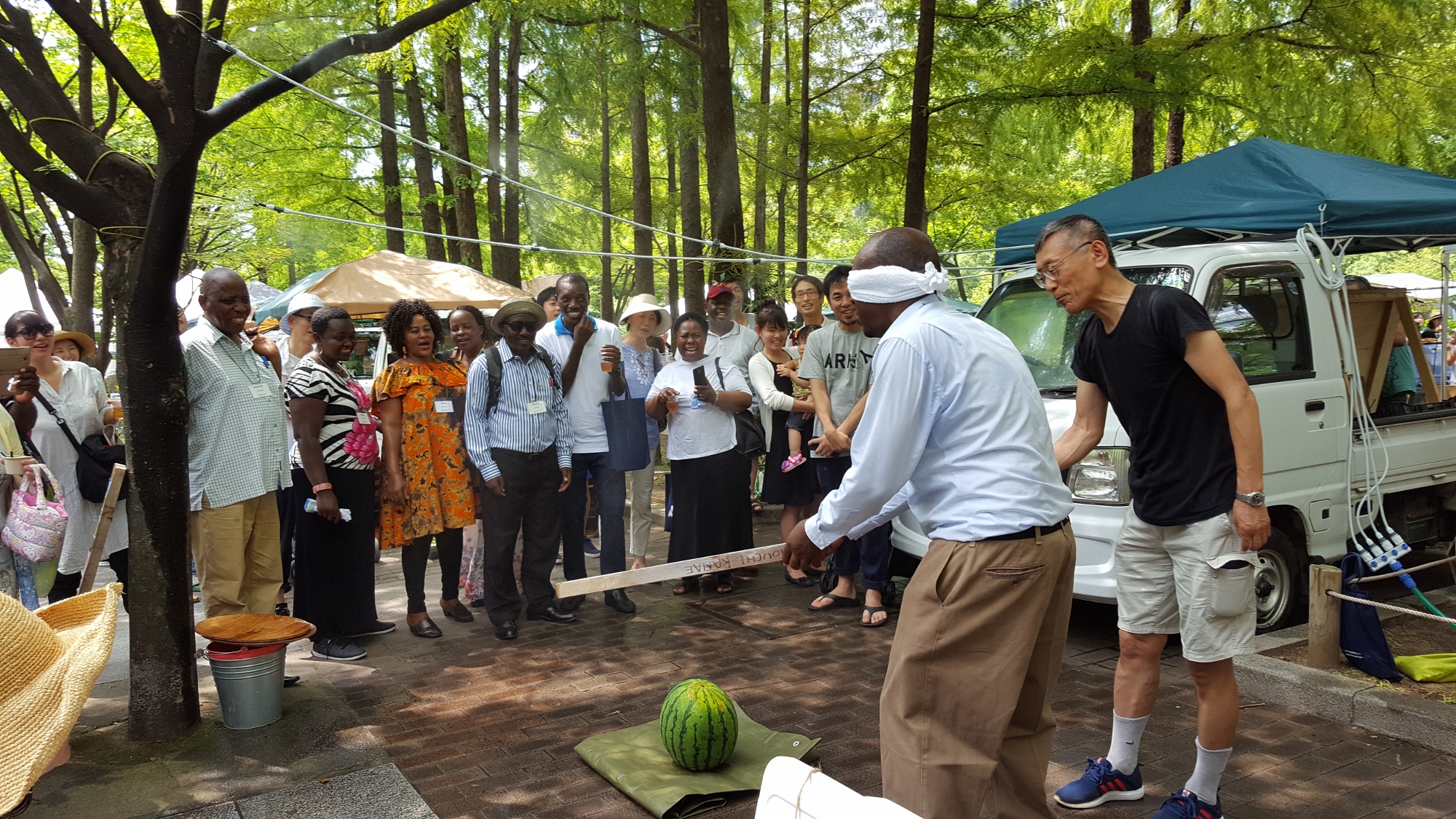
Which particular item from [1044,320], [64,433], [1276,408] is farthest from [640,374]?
[1276,408]

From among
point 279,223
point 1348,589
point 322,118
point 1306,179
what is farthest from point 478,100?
point 1348,589

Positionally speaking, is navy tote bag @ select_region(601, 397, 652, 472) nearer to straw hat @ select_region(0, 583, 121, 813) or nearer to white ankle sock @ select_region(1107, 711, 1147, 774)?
white ankle sock @ select_region(1107, 711, 1147, 774)

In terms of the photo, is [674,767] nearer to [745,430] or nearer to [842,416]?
[842,416]

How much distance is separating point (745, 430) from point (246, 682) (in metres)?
3.84

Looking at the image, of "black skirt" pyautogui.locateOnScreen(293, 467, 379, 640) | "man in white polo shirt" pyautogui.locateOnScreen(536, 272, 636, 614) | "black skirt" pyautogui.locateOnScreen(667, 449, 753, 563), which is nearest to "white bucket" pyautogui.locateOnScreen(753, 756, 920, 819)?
"black skirt" pyautogui.locateOnScreen(293, 467, 379, 640)

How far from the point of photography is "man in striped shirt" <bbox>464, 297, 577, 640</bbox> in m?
6.66

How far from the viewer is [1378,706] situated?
475cm

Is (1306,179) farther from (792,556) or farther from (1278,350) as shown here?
(792,556)

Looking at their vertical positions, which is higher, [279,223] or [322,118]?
[322,118]

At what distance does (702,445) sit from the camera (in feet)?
24.3

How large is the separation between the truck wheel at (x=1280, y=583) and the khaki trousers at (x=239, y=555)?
18.3ft

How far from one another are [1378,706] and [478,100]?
66.6ft

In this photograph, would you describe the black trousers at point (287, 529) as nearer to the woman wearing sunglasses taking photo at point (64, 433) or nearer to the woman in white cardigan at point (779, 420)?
the woman wearing sunglasses taking photo at point (64, 433)

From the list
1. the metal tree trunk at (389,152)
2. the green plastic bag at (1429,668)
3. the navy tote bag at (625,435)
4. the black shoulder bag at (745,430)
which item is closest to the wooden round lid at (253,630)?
the navy tote bag at (625,435)
